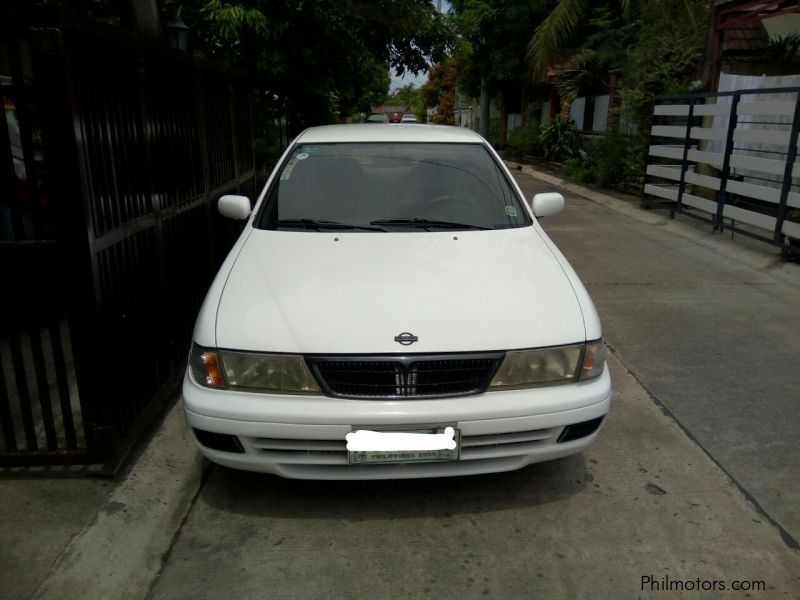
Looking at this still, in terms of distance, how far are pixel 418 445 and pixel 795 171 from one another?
618 centimetres

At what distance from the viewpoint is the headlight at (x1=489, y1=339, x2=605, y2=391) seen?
2785mm

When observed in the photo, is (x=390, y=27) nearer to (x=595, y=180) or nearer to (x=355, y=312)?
(x=595, y=180)

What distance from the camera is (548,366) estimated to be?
2838 millimetres

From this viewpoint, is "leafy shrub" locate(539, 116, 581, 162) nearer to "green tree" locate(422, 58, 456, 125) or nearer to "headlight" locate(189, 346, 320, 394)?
"headlight" locate(189, 346, 320, 394)

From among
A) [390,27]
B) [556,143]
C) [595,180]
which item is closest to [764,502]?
[390,27]

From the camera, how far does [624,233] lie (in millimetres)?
9648

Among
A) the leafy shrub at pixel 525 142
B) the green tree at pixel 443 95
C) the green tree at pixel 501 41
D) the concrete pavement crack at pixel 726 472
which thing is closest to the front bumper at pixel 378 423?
the concrete pavement crack at pixel 726 472

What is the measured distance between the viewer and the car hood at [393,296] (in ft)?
9.06

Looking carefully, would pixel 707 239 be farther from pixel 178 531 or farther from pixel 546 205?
pixel 178 531

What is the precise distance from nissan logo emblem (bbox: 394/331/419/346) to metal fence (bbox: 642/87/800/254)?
593 cm

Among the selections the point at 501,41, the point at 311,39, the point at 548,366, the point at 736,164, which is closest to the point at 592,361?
the point at 548,366

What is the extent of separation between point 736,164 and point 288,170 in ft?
20.6

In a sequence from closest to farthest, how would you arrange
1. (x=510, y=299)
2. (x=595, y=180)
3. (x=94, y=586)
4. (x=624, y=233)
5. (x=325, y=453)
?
(x=94, y=586)
(x=325, y=453)
(x=510, y=299)
(x=624, y=233)
(x=595, y=180)

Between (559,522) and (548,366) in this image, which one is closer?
(548,366)
